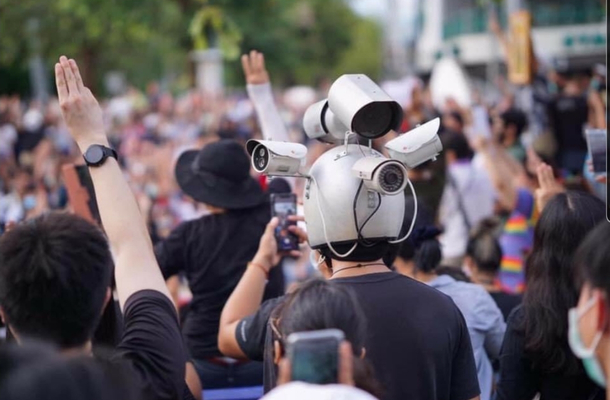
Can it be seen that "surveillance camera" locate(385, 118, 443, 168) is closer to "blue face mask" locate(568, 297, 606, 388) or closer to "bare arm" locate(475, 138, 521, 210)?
"blue face mask" locate(568, 297, 606, 388)

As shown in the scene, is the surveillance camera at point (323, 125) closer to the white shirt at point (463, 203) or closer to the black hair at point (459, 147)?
the white shirt at point (463, 203)

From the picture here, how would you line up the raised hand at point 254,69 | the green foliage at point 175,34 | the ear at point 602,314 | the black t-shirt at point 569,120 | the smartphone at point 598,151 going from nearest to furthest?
the ear at point 602,314
the smartphone at point 598,151
the raised hand at point 254,69
the black t-shirt at point 569,120
the green foliage at point 175,34

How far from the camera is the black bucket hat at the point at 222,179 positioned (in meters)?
5.36

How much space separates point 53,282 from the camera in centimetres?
252

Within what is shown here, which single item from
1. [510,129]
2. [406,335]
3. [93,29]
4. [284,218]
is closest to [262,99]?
[284,218]

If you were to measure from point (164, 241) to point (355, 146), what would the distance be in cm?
205

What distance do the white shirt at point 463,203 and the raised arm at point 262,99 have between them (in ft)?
11.2

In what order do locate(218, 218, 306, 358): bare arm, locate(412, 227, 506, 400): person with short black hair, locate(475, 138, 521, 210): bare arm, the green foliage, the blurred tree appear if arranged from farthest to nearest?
the blurred tree
the green foliage
locate(475, 138, 521, 210): bare arm
locate(412, 227, 506, 400): person with short black hair
locate(218, 218, 306, 358): bare arm

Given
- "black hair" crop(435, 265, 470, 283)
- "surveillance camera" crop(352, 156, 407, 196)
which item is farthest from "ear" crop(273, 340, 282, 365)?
"black hair" crop(435, 265, 470, 283)

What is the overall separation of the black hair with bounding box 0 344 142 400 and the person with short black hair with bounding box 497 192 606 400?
1789 mm

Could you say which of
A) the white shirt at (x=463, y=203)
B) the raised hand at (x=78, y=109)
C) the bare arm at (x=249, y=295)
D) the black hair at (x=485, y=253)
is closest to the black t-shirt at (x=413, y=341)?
the raised hand at (x=78, y=109)

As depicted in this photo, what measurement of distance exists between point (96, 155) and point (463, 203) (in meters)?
6.06

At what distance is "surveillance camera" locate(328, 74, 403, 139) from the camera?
3500mm

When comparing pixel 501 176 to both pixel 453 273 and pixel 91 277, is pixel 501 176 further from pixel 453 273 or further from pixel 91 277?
pixel 91 277
